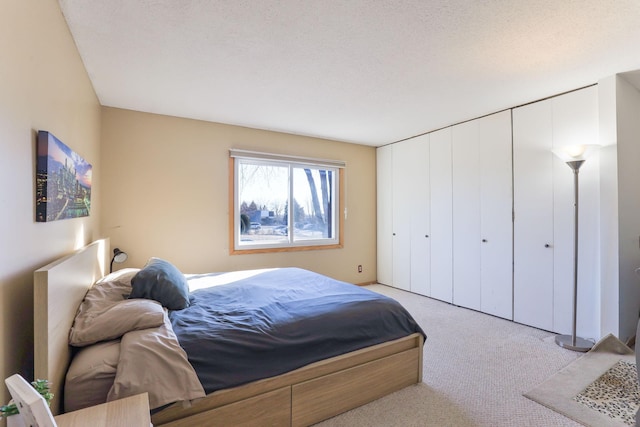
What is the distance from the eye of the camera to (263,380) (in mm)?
1634

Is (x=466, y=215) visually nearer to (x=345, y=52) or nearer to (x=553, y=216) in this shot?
(x=553, y=216)

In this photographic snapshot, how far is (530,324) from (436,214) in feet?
5.46

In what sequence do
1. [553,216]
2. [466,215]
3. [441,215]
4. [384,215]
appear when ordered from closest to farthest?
[553,216]
[466,215]
[441,215]
[384,215]

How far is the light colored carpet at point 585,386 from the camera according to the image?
1.83m

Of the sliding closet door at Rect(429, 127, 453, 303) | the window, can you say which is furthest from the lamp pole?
the window

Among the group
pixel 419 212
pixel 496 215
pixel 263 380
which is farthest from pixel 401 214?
pixel 263 380

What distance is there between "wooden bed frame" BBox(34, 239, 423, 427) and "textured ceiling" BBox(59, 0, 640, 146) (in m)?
1.43

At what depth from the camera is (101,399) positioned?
133 cm

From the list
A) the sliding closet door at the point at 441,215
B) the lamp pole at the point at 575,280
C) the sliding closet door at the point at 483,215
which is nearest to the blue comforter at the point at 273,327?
the lamp pole at the point at 575,280

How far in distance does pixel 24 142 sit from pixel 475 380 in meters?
2.99

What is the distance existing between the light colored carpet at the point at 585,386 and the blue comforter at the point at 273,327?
965mm

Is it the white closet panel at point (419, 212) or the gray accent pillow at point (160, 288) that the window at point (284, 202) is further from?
the gray accent pillow at point (160, 288)

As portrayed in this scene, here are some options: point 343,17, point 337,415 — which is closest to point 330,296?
point 337,415

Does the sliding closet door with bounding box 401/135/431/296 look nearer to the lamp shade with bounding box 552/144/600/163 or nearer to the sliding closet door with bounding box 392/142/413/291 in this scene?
the sliding closet door with bounding box 392/142/413/291
